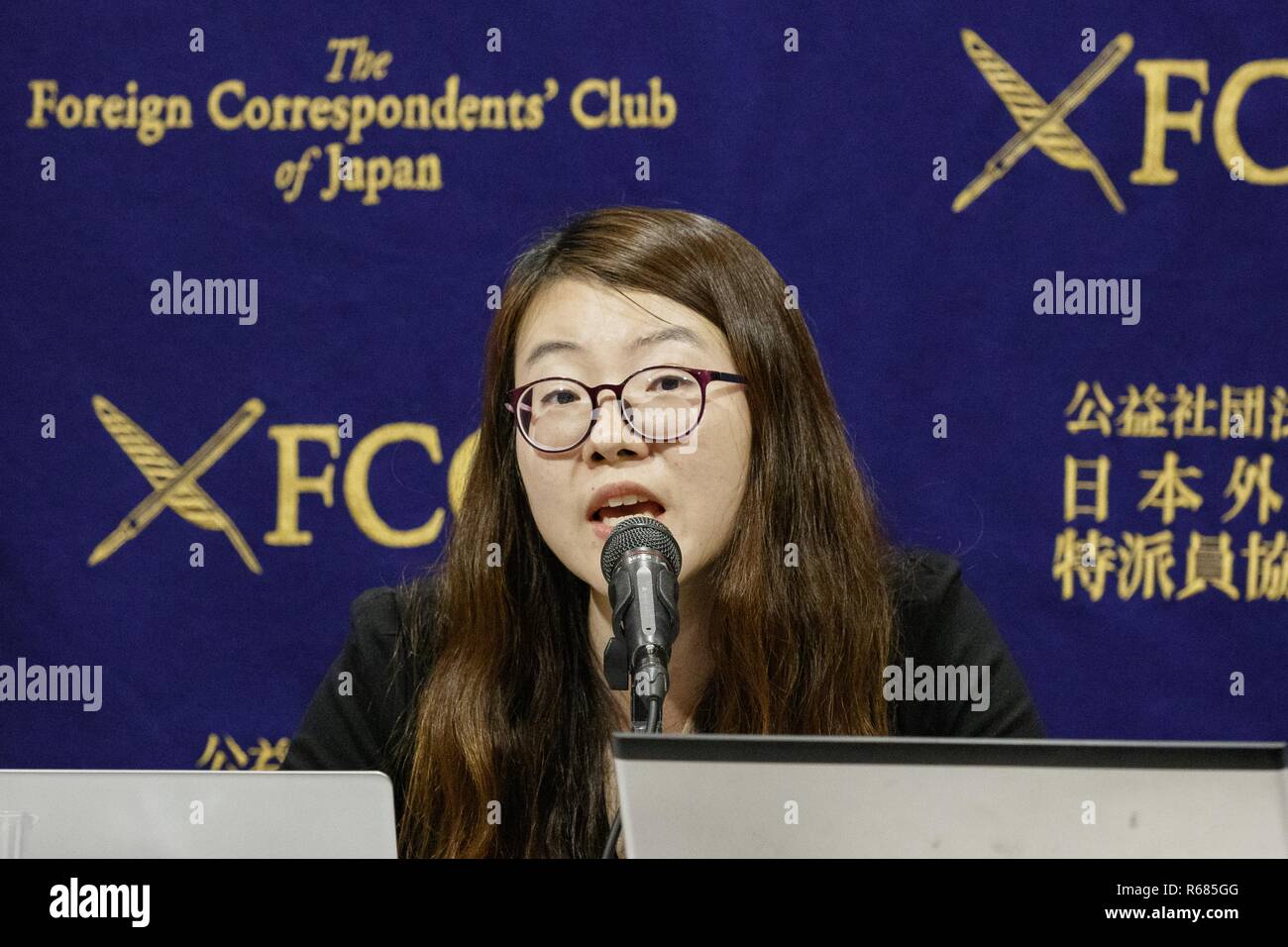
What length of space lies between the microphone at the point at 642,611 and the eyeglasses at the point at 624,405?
0.36 metres

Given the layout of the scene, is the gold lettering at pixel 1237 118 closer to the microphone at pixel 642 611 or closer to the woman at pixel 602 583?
the woman at pixel 602 583

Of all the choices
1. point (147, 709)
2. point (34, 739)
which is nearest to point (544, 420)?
point (147, 709)

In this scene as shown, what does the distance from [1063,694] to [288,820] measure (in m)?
1.52

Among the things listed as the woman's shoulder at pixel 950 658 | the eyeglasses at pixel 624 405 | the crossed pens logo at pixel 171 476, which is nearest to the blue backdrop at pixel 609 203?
the crossed pens logo at pixel 171 476

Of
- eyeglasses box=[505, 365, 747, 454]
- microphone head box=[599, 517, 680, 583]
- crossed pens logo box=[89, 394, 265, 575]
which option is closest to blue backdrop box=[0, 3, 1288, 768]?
crossed pens logo box=[89, 394, 265, 575]

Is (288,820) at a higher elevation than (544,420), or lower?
lower

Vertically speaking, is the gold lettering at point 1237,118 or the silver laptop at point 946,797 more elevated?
the gold lettering at point 1237,118

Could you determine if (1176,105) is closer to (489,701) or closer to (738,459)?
(738,459)

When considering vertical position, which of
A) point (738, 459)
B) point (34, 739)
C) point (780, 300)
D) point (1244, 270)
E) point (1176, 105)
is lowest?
point (34, 739)

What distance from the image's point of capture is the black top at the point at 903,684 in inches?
61.7

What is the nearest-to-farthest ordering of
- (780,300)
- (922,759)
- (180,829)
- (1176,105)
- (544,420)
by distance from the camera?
(922,759)
(180,829)
(544,420)
(780,300)
(1176,105)

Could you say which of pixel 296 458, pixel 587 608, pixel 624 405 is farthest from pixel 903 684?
pixel 296 458

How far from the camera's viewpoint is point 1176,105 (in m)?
2.04

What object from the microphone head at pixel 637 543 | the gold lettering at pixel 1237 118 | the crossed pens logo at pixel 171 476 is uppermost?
the gold lettering at pixel 1237 118
